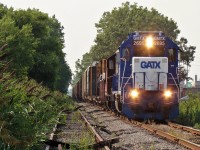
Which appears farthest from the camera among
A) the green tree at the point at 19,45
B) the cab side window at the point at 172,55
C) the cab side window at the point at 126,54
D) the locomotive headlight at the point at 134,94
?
the green tree at the point at 19,45

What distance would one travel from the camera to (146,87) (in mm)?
17422

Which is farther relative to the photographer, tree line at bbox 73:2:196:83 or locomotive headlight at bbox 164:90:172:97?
tree line at bbox 73:2:196:83

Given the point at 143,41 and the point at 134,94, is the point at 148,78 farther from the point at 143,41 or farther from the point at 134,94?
the point at 143,41

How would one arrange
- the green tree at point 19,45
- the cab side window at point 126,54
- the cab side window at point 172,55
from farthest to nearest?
the green tree at point 19,45
the cab side window at point 172,55
the cab side window at point 126,54

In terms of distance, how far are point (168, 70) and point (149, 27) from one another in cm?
5016

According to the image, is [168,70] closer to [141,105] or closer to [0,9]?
[141,105]

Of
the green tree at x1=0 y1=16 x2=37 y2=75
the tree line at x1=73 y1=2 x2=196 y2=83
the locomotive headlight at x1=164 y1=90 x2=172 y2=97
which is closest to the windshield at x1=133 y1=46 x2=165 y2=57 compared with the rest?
the locomotive headlight at x1=164 y1=90 x2=172 y2=97

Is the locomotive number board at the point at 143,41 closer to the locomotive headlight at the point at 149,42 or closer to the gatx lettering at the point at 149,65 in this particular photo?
the locomotive headlight at the point at 149,42

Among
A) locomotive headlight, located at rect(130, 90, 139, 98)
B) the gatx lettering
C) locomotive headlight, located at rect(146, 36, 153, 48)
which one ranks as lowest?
locomotive headlight, located at rect(130, 90, 139, 98)

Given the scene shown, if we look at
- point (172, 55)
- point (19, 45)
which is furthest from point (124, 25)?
point (172, 55)

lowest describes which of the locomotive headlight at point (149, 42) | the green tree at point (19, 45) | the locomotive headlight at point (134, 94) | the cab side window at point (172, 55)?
the locomotive headlight at point (134, 94)

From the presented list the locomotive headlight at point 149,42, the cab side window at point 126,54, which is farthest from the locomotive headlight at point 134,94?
the locomotive headlight at point 149,42

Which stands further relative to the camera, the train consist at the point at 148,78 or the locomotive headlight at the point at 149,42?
the locomotive headlight at the point at 149,42

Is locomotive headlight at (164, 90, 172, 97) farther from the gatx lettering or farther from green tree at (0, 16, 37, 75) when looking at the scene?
green tree at (0, 16, 37, 75)
